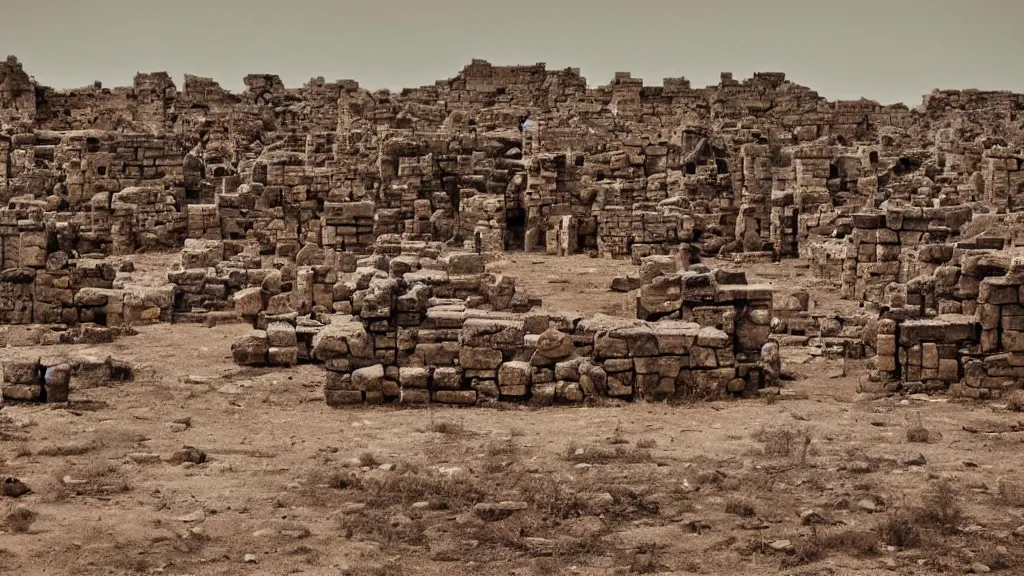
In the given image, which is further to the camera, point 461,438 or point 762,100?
point 762,100

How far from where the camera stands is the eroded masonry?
57.3 feet

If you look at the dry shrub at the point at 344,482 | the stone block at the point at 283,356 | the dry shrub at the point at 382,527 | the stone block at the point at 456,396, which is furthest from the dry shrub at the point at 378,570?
the stone block at the point at 283,356

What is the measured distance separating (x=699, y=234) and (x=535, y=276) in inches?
281

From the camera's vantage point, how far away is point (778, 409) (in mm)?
16953

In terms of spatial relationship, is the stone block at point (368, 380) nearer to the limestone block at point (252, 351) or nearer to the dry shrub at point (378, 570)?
the limestone block at point (252, 351)

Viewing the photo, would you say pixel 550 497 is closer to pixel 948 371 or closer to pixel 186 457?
pixel 186 457

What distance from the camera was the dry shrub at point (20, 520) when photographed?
12.4m

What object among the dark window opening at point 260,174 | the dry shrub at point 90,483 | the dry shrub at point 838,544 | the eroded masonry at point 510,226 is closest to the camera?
the dry shrub at point 838,544

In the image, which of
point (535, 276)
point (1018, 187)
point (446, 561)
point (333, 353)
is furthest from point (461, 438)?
point (1018, 187)

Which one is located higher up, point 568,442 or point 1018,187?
point 1018,187

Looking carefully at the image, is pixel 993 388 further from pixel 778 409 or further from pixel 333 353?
pixel 333 353

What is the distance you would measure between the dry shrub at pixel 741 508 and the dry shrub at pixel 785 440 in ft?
5.47

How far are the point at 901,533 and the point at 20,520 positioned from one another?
7.26m

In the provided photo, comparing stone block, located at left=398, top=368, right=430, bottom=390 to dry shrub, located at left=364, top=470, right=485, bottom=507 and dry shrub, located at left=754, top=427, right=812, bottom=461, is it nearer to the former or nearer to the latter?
dry shrub, located at left=364, top=470, right=485, bottom=507
